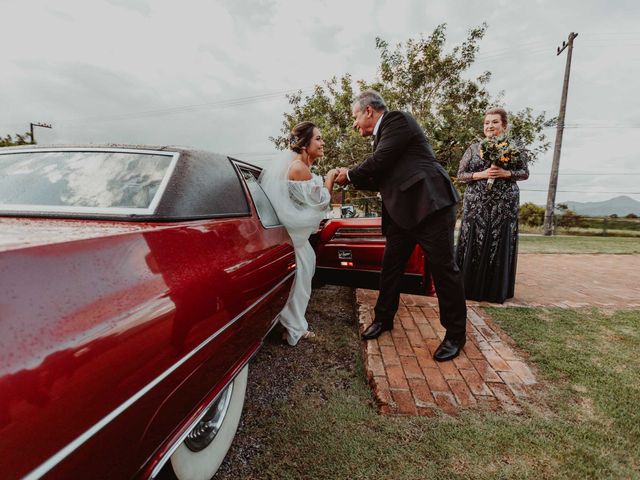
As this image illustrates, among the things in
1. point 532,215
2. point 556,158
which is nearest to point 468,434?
point 556,158

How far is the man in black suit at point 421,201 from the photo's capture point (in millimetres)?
2373

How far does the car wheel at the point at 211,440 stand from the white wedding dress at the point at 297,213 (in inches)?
35.1

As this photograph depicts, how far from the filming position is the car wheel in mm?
1311

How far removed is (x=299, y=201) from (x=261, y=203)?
0.41 m

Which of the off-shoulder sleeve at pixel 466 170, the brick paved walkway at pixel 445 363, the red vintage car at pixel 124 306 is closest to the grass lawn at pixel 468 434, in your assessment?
the brick paved walkway at pixel 445 363

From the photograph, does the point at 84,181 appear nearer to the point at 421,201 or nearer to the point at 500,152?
the point at 421,201

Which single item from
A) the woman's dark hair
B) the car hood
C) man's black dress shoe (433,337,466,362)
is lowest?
man's black dress shoe (433,337,466,362)

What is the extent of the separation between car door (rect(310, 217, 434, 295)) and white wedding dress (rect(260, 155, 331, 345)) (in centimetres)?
53

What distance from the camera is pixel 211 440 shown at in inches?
59.3

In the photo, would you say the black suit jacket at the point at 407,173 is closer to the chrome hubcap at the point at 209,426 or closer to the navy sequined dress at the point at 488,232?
the navy sequined dress at the point at 488,232

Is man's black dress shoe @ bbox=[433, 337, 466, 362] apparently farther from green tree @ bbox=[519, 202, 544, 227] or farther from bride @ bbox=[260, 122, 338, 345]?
green tree @ bbox=[519, 202, 544, 227]

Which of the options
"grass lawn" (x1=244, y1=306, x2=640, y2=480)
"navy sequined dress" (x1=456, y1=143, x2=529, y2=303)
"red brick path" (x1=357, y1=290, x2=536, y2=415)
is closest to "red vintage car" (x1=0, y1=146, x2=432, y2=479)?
"grass lawn" (x1=244, y1=306, x2=640, y2=480)

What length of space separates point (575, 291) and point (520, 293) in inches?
34.2

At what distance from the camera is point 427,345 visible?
8.55ft
